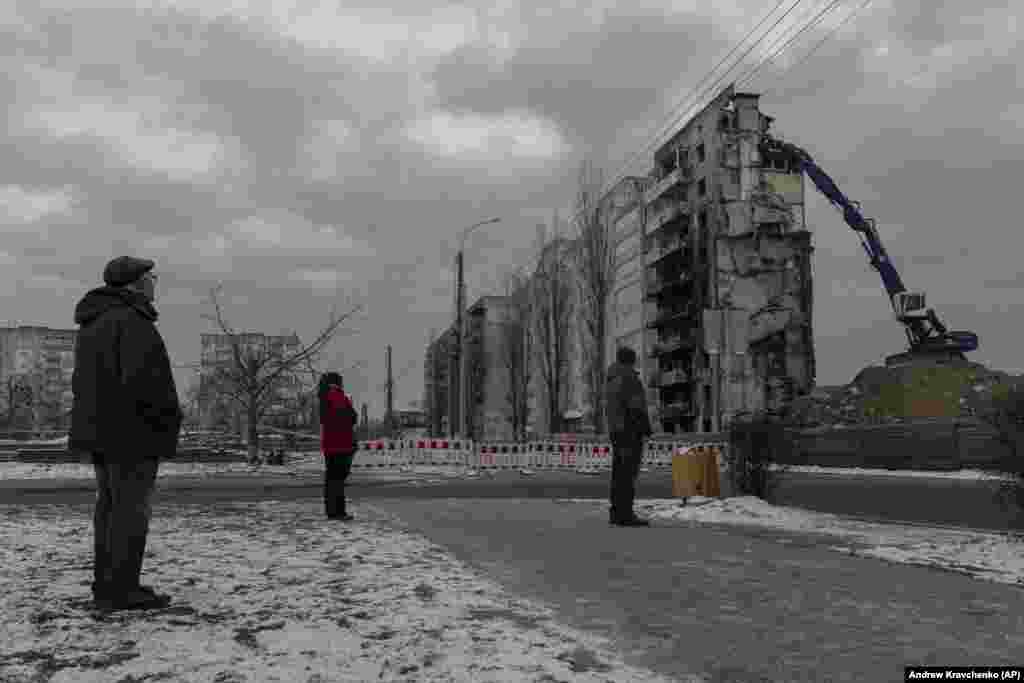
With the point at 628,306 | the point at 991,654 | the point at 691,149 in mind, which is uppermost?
the point at 691,149

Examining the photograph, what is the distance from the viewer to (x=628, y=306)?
7350 centimetres

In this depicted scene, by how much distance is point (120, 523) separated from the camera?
4.87 m

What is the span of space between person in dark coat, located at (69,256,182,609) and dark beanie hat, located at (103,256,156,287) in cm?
14

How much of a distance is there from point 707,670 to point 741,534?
5394 mm

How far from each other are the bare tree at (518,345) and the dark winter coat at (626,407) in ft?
169

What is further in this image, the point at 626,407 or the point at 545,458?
the point at 545,458

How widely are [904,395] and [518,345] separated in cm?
3449

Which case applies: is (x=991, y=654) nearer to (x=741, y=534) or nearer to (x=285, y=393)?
(x=741, y=534)

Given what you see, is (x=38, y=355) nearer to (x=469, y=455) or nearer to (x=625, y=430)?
(x=469, y=455)

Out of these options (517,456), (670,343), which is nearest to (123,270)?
(517,456)

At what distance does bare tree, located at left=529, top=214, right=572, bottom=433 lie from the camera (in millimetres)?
53031

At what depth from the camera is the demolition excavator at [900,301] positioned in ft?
130

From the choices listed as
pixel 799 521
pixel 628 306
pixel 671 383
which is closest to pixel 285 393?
pixel 671 383

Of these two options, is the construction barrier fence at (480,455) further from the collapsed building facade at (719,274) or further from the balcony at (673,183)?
the balcony at (673,183)
